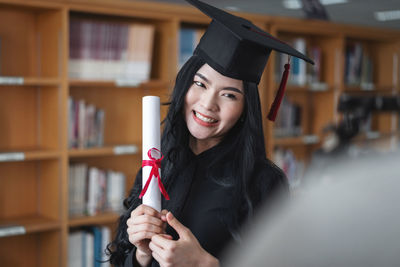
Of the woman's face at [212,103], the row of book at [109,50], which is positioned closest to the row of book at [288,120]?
the row of book at [109,50]

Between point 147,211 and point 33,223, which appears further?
point 33,223

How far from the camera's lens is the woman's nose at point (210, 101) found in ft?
4.50

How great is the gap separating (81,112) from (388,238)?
2.76 metres

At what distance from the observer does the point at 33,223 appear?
2.87 metres

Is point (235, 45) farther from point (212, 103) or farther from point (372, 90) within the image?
point (372, 90)

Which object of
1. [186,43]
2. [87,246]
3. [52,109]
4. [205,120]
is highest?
[186,43]

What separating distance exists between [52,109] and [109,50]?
1.71 ft

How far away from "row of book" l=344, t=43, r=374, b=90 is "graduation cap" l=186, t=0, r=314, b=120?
3.29m

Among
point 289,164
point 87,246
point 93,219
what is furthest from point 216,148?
point 289,164

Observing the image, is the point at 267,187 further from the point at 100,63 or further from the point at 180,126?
the point at 100,63

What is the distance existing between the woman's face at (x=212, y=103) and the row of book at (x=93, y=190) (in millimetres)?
1772

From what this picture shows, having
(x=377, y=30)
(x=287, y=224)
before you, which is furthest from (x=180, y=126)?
(x=377, y=30)

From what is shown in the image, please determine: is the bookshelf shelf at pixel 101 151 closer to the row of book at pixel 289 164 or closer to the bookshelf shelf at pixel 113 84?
the bookshelf shelf at pixel 113 84

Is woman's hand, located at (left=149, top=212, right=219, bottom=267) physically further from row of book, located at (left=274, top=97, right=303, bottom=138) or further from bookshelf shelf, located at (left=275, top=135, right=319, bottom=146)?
row of book, located at (left=274, top=97, right=303, bottom=138)
